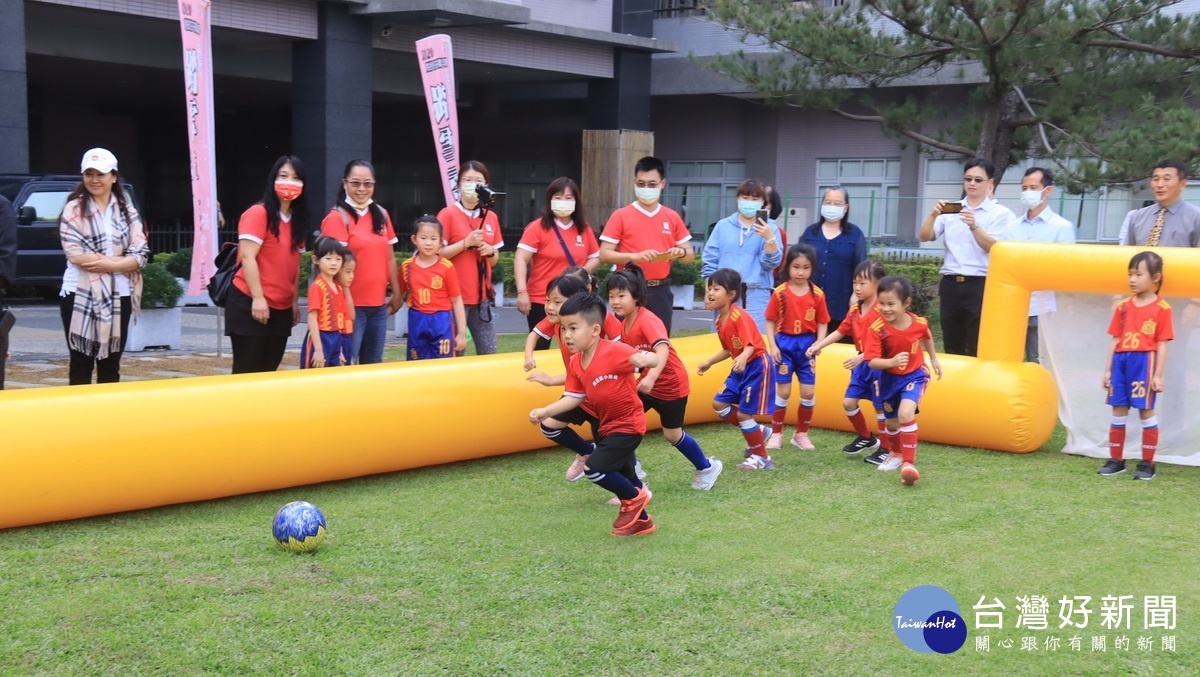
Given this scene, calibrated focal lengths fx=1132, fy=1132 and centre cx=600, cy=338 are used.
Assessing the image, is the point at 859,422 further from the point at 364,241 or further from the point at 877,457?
the point at 364,241

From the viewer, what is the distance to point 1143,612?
4293 mm

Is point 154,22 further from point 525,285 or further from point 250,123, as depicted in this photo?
point 250,123

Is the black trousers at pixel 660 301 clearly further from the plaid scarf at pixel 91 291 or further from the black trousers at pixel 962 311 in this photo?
the plaid scarf at pixel 91 291

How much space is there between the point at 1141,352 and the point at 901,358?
1.41m

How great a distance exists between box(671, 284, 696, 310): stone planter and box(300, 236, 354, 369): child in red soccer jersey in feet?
38.2

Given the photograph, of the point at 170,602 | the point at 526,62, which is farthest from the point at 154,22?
the point at 170,602

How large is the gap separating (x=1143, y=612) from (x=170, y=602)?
3687 millimetres

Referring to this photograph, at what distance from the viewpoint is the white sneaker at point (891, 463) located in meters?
6.70

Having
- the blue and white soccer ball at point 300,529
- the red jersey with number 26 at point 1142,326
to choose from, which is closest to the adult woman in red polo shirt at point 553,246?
the blue and white soccer ball at point 300,529

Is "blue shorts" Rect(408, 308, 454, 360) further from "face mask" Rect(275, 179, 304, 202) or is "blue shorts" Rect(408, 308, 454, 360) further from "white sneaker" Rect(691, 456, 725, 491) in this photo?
"white sneaker" Rect(691, 456, 725, 491)

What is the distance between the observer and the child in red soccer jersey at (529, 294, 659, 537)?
203 inches

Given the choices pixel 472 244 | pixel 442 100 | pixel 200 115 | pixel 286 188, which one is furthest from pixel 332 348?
pixel 442 100
